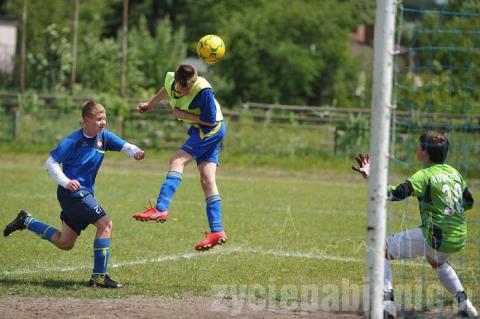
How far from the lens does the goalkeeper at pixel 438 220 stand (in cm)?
703

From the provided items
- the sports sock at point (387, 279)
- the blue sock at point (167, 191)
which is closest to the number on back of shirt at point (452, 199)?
the sports sock at point (387, 279)

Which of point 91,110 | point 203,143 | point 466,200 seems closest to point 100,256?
point 91,110

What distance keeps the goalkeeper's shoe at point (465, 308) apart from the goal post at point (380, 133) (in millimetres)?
1095

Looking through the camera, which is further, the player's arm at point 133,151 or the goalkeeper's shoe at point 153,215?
the player's arm at point 133,151

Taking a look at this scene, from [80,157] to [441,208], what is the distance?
3.47 meters

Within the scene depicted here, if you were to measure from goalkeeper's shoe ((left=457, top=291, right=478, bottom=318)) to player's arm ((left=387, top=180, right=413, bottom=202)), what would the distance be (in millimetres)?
1021

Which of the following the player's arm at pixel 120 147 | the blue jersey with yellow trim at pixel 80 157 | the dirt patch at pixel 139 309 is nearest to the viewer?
the dirt patch at pixel 139 309

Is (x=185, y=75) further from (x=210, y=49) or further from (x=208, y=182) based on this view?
(x=208, y=182)

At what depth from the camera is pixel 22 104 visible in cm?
2486

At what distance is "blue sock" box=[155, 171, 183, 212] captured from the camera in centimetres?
811

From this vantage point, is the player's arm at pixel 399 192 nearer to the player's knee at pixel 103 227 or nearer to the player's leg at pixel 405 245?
the player's leg at pixel 405 245

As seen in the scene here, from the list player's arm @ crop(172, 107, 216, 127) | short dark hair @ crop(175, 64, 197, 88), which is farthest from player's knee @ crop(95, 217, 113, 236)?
short dark hair @ crop(175, 64, 197, 88)

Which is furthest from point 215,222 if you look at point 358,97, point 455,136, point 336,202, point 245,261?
point 358,97

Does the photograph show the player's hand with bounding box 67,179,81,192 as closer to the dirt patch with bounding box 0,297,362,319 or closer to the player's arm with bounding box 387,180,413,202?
the dirt patch with bounding box 0,297,362,319
